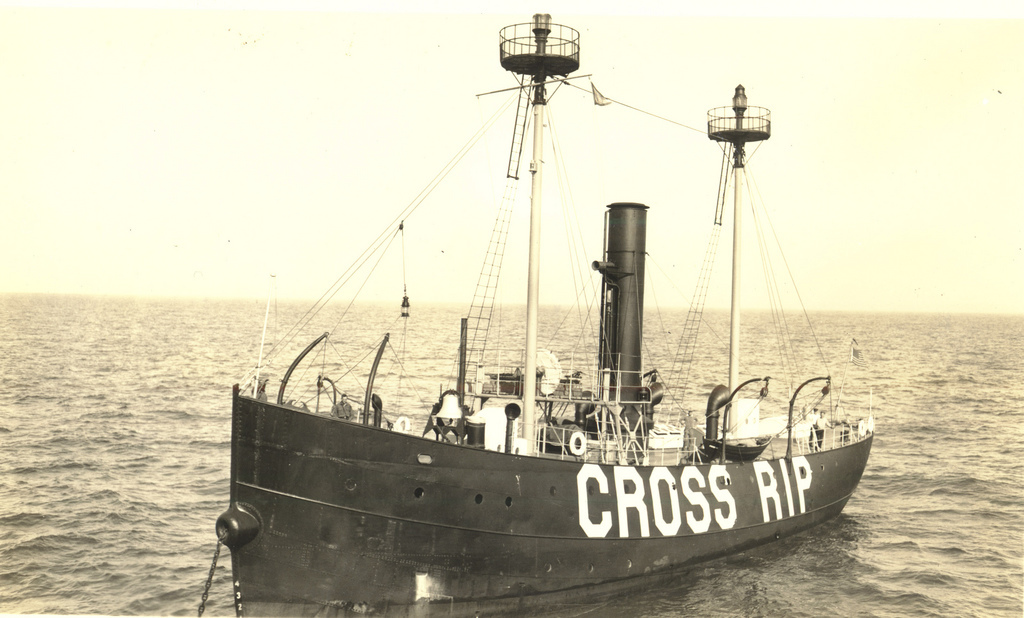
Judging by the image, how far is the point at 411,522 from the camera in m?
12.3

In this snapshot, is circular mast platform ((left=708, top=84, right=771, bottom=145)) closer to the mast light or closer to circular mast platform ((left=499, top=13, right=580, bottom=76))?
the mast light

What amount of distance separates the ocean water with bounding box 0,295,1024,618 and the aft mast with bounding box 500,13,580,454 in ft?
10.3

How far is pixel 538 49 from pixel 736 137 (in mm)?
7458

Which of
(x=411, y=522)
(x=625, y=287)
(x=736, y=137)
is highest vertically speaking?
(x=736, y=137)

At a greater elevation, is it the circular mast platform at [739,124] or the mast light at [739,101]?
the mast light at [739,101]

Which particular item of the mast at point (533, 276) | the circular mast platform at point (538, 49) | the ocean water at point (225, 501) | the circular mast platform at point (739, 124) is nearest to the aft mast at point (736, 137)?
the circular mast platform at point (739, 124)

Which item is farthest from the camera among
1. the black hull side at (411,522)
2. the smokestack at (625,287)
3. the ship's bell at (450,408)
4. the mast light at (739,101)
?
the mast light at (739,101)

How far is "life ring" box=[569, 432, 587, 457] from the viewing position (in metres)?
14.2

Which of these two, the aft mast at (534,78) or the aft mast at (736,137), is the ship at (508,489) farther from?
the aft mast at (736,137)

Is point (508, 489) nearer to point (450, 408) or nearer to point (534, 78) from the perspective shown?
point (450, 408)

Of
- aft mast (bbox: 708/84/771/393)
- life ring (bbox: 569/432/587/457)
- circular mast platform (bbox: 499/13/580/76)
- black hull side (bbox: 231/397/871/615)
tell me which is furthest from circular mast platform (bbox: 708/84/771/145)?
black hull side (bbox: 231/397/871/615)

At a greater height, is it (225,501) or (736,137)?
(736,137)

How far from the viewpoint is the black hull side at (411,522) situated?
39.4 ft

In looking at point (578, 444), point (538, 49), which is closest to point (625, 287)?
point (578, 444)
